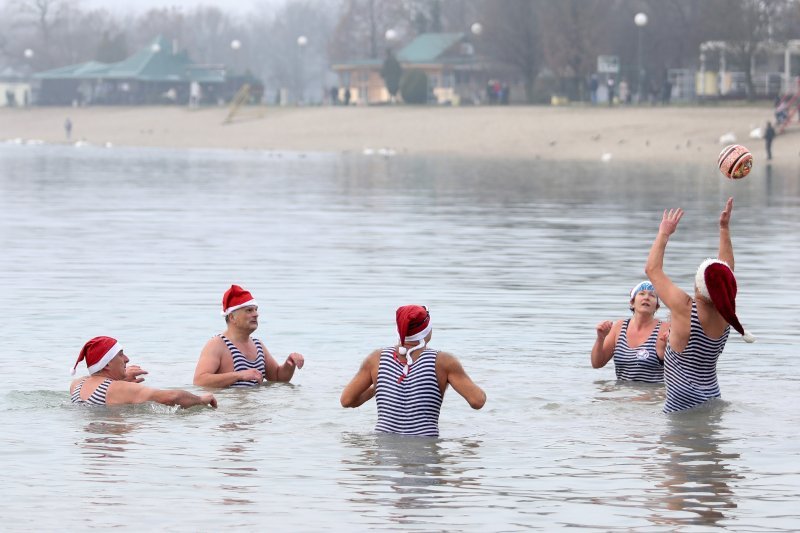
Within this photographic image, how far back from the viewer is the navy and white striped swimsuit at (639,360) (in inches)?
553

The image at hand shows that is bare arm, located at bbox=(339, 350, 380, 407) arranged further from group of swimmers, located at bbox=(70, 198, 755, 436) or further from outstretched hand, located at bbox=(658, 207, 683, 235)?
outstretched hand, located at bbox=(658, 207, 683, 235)

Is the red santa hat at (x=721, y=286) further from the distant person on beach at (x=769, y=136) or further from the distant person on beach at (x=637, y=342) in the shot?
the distant person on beach at (x=769, y=136)

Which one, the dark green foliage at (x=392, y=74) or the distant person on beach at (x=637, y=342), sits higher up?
the dark green foliage at (x=392, y=74)

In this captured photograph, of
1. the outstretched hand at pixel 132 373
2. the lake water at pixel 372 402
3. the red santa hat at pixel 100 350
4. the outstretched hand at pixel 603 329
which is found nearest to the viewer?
the lake water at pixel 372 402

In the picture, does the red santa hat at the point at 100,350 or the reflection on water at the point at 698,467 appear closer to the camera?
the reflection on water at the point at 698,467

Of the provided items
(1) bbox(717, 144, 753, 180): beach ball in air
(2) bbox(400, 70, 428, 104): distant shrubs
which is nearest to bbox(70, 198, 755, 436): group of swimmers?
(1) bbox(717, 144, 753, 180): beach ball in air

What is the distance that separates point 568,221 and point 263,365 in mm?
20186

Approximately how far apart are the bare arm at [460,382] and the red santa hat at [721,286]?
160 centimetres

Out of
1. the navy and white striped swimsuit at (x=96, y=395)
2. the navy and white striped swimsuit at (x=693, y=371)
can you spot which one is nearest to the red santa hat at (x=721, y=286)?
the navy and white striped swimsuit at (x=693, y=371)

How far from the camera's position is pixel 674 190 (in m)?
45.8

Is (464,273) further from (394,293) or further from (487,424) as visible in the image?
(487,424)

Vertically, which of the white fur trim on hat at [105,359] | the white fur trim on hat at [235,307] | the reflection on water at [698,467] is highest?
the white fur trim on hat at [235,307]

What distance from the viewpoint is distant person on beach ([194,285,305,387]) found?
13.4m

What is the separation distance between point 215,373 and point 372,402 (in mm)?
1262
